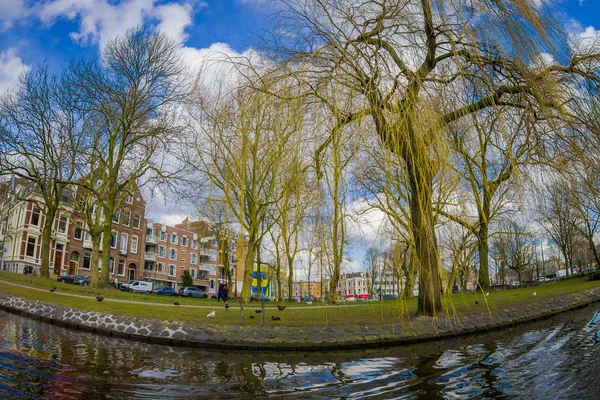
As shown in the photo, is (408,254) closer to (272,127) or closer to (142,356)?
(272,127)

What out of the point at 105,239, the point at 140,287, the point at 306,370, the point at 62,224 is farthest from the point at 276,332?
the point at 62,224

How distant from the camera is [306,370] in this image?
24.7 feet

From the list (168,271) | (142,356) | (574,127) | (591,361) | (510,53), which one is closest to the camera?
(510,53)

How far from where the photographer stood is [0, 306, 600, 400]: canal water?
17.3 feet

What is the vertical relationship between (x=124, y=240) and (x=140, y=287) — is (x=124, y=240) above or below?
above

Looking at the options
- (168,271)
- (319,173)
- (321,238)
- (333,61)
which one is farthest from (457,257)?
(168,271)

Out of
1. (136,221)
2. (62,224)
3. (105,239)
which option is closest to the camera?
(105,239)

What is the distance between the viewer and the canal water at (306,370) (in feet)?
17.3

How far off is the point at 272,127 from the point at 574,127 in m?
4.34

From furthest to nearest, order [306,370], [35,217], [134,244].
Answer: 1. [134,244]
2. [35,217]
3. [306,370]

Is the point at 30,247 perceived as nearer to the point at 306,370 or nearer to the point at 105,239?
the point at 105,239

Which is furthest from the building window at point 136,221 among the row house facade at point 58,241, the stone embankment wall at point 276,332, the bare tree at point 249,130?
the bare tree at point 249,130

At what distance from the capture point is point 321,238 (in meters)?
5.48

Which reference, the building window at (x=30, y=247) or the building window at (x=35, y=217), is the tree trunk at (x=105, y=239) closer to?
the building window at (x=30, y=247)
